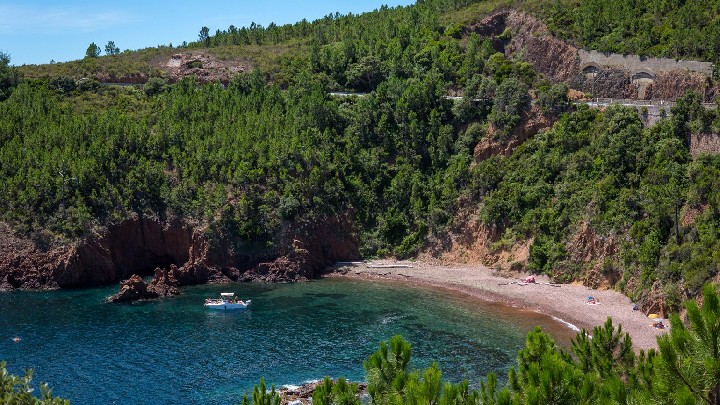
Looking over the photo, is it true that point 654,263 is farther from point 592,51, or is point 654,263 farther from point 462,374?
point 592,51

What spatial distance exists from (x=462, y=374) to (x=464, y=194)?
36205 mm

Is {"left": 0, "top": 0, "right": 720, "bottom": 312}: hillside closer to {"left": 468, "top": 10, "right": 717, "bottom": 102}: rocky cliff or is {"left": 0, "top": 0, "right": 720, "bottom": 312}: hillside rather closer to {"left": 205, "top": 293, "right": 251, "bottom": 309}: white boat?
{"left": 468, "top": 10, "right": 717, "bottom": 102}: rocky cliff

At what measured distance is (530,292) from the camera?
76938 mm

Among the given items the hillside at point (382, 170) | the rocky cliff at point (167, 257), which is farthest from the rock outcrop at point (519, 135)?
the rocky cliff at point (167, 257)

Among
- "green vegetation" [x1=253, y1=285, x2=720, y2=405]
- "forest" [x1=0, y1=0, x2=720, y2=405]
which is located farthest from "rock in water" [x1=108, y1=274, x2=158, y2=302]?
"green vegetation" [x1=253, y1=285, x2=720, y2=405]

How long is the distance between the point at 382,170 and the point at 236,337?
35817mm

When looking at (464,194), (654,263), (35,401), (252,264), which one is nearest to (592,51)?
(464,194)

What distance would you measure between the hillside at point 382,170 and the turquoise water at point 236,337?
20.9 ft

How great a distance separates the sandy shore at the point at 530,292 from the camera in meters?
66.2

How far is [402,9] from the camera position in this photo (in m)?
134

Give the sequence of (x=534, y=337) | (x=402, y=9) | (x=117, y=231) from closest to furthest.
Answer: (x=534, y=337), (x=117, y=231), (x=402, y=9)

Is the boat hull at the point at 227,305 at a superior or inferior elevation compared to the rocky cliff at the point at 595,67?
inferior

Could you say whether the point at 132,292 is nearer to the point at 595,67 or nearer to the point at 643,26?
the point at 595,67

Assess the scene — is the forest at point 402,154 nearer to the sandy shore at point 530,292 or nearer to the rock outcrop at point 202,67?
the sandy shore at point 530,292
